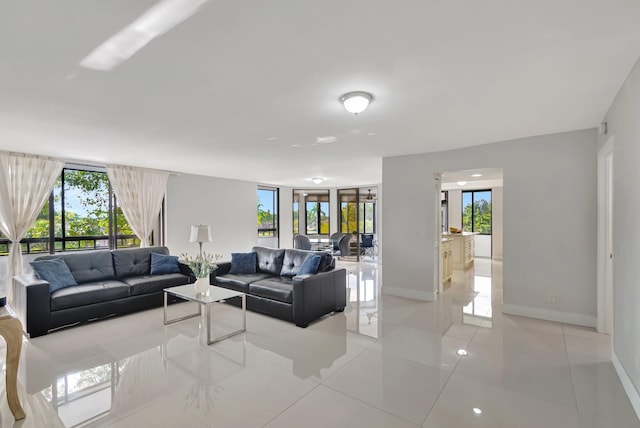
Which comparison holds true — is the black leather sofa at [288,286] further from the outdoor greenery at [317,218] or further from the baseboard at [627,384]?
the outdoor greenery at [317,218]

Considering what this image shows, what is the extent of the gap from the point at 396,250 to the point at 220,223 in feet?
16.0

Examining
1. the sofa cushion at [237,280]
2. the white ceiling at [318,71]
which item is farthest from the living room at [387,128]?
the sofa cushion at [237,280]

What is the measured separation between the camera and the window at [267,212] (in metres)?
9.62

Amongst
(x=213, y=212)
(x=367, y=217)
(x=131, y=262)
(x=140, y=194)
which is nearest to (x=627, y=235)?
(x=131, y=262)

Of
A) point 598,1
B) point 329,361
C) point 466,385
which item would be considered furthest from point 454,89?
point 329,361

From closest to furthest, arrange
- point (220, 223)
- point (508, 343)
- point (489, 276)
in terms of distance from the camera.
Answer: point (508, 343)
point (489, 276)
point (220, 223)

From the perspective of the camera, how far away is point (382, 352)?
3.02m

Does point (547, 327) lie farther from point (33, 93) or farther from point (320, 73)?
point (33, 93)

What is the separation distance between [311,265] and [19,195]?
4.83 m

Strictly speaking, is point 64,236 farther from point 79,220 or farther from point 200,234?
point 200,234

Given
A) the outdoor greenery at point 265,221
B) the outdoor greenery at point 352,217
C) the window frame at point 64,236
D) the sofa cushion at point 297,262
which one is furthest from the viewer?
the outdoor greenery at point 352,217

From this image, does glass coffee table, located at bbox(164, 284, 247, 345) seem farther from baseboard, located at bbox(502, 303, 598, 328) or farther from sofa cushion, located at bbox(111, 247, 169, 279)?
baseboard, located at bbox(502, 303, 598, 328)

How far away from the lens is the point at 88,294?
12.5ft

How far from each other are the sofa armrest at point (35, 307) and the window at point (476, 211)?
10.0 m
